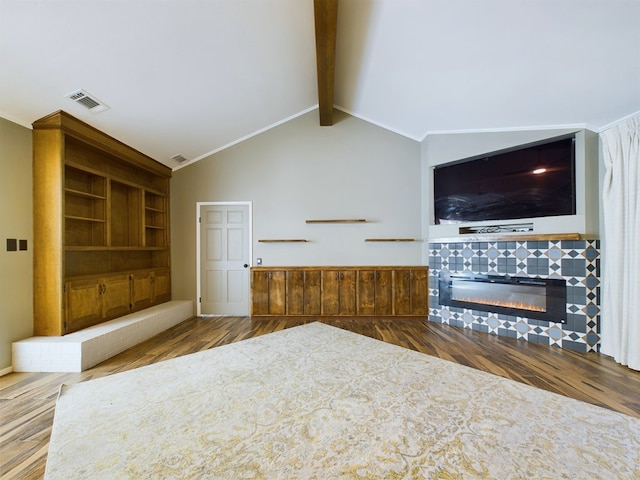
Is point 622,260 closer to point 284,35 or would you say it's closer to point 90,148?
point 284,35

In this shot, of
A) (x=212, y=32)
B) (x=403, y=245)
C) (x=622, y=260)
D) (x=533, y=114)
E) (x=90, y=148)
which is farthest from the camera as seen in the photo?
(x=403, y=245)

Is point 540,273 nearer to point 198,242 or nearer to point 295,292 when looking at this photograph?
point 295,292

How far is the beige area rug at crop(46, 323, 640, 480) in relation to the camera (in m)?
1.31

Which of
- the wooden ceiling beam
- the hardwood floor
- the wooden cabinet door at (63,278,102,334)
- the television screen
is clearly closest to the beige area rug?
the hardwood floor

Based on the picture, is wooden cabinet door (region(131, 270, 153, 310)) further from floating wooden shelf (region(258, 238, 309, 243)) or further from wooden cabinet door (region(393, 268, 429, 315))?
wooden cabinet door (region(393, 268, 429, 315))

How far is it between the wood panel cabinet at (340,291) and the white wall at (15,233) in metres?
2.54

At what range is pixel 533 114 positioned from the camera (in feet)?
9.78

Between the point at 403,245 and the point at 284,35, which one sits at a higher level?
the point at 284,35

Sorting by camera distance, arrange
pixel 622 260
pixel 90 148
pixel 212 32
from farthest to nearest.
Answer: pixel 90 148 → pixel 622 260 → pixel 212 32

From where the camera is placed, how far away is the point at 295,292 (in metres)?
4.29

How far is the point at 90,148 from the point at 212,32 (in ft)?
7.12

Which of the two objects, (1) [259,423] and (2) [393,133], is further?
(2) [393,133]

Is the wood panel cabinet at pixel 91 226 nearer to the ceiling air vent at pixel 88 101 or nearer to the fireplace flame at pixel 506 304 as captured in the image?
the ceiling air vent at pixel 88 101

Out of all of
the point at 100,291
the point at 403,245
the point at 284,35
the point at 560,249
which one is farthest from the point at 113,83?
the point at 560,249
